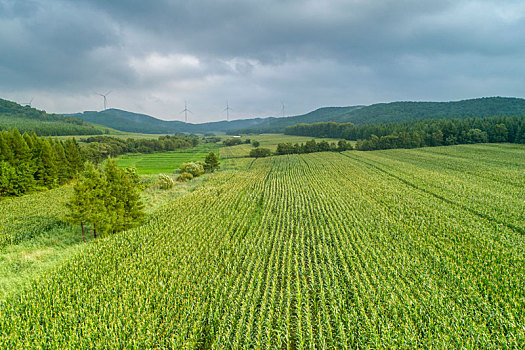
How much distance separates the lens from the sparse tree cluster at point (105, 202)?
2128 centimetres

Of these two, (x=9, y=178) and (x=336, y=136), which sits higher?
(x=336, y=136)

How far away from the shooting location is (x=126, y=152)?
110188 millimetres

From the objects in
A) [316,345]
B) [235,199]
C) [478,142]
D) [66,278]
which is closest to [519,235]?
[316,345]

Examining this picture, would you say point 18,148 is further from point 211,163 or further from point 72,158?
point 211,163

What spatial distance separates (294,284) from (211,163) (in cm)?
5873

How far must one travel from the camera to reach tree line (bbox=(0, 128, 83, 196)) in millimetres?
36594

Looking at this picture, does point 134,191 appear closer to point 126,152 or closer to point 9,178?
point 9,178

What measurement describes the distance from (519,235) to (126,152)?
127590mm

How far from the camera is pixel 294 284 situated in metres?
14.5

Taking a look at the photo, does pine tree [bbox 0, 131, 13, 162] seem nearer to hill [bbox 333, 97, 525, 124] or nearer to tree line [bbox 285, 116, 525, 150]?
tree line [bbox 285, 116, 525, 150]

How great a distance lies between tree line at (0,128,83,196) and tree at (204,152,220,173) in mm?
32649

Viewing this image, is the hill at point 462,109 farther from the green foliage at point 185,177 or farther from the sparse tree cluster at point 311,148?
the green foliage at point 185,177

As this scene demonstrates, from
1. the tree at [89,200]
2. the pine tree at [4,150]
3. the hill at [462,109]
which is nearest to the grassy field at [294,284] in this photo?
the tree at [89,200]

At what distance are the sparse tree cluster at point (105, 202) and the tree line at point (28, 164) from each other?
24707 mm
